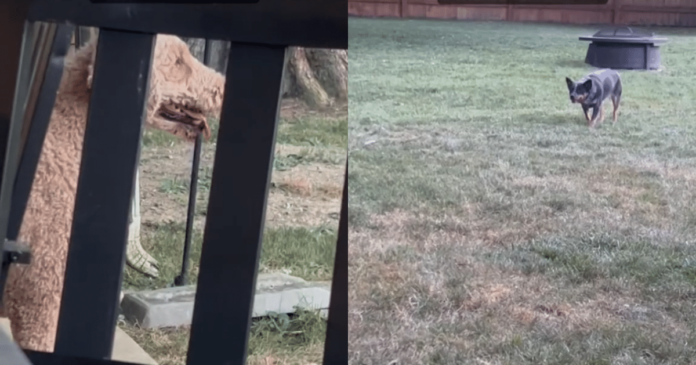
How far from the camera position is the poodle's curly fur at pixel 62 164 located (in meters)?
0.86

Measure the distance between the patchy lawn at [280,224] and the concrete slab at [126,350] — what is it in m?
0.01

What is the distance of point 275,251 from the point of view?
0.96 meters

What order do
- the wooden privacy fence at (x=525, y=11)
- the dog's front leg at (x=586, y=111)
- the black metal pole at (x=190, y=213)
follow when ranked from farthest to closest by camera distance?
the dog's front leg at (x=586, y=111), the wooden privacy fence at (x=525, y=11), the black metal pole at (x=190, y=213)

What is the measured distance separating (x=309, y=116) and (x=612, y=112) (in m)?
0.51

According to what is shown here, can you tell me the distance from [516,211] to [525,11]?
1.10 ft

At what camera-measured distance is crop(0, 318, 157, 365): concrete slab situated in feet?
3.06

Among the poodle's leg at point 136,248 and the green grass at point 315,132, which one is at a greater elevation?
the green grass at point 315,132

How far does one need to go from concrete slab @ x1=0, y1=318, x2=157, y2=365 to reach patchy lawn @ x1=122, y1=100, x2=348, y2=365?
11 millimetres

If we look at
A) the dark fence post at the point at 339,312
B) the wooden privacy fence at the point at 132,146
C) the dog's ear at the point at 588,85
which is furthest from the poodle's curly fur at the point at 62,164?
the dog's ear at the point at 588,85

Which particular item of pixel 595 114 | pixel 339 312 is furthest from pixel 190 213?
pixel 595 114

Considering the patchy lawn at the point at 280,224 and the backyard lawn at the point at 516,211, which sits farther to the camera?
the backyard lawn at the point at 516,211

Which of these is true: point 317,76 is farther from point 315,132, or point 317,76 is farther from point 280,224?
point 280,224

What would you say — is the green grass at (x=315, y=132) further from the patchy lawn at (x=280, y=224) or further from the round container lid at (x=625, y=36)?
the round container lid at (x=625, y=36)

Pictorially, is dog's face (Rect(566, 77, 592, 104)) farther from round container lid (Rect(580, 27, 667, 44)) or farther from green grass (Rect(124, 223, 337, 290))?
green grass (Rect(124, 223, 337, 290))
